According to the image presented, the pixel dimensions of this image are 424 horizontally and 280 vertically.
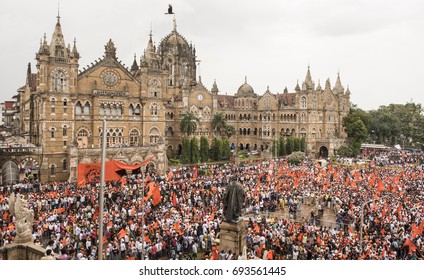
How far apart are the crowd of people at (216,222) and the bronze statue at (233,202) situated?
58.3 inches

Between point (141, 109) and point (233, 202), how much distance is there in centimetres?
3832

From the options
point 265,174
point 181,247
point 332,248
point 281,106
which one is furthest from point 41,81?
point 281,106

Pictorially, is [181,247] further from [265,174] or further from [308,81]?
[308,81]

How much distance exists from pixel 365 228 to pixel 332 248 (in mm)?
4443

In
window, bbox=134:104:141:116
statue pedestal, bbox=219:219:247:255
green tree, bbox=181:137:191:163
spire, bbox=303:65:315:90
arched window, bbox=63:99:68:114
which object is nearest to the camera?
statue pedestal, bbox=219:219:247:255

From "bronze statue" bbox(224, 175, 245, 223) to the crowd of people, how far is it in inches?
58.3

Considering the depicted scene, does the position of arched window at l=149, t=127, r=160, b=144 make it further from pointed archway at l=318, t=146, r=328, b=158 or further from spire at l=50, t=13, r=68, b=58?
pointed archway at l=318, t=146, r=328, b=158

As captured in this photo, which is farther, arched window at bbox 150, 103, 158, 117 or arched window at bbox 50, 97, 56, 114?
arched window at bbox 150, 103, 158, 117

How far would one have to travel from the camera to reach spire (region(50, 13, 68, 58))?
43.0 meters

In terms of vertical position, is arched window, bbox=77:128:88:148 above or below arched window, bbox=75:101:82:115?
below

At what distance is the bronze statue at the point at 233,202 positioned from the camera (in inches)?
586

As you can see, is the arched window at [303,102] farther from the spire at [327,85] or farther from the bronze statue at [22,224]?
the bronze statue at [22,224]

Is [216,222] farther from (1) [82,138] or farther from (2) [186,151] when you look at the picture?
(2) [186,151]

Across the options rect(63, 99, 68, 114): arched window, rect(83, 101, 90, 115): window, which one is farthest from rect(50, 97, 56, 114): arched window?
rect(83, 101, 90, 115): window
